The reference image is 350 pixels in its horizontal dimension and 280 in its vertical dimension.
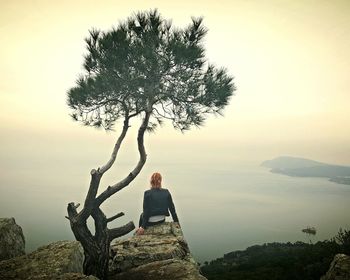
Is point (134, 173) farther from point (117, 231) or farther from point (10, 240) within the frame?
point (10, 240)

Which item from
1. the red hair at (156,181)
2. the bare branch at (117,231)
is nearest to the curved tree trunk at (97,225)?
the bare branch at (117,231)

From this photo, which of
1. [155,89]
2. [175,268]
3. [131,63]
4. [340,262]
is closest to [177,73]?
[155,89]

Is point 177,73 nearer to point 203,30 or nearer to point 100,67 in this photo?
point 203,30

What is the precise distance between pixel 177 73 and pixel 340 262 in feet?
24.3

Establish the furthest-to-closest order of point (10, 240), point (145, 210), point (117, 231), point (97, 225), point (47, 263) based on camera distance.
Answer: point (117, 231) < point (97, 225) < point (145, 210) < point (10, 240) < point (47, 263)

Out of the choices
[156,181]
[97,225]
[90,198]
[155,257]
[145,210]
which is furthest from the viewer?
[97,225]

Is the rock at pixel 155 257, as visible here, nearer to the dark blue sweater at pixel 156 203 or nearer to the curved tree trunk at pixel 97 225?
the curved tree trunk at pixel 97 225

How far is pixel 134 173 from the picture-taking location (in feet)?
31.4

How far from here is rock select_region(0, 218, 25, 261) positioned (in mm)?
7876

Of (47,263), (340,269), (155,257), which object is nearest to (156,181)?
(155,257)

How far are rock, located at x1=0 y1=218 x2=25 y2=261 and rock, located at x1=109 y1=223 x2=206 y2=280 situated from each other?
2841 mm

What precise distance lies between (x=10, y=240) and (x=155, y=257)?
4443mm

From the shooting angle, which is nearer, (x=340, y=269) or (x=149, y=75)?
→ (x=340, y=269)

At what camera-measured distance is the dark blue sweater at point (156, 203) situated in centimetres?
877
